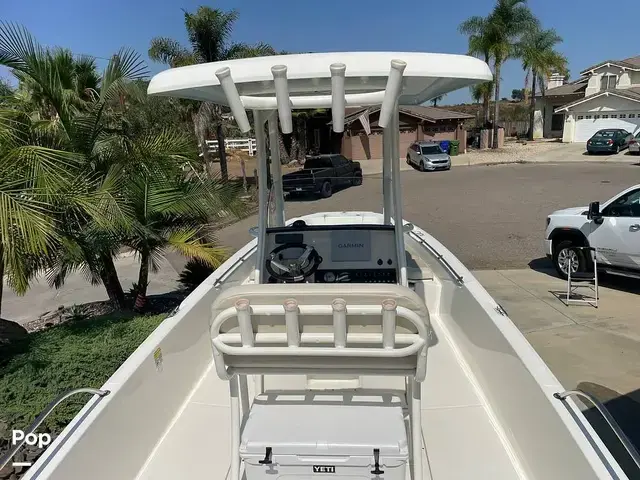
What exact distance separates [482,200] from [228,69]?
16690 millimetres

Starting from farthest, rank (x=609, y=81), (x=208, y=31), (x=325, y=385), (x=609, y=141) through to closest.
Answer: (x=609, y=81) → (x=609, y=141) → (x=208, y=31) → (x=325, y=385)

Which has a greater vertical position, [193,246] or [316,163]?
[316,163]

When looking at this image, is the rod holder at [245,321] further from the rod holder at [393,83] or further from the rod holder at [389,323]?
the rod holder at [393,83]

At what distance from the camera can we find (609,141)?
1155 inches

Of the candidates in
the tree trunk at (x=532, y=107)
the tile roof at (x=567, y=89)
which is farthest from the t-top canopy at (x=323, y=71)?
the tile roof at (x=567, y=89)

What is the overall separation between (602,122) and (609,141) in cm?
572

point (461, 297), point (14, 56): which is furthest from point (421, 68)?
Result: point (14, 56)

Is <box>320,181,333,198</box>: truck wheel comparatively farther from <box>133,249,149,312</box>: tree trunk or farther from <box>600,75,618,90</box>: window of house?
<box>600,75,618,90</box>: window of house

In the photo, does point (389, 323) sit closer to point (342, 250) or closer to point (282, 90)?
point (282, 90)

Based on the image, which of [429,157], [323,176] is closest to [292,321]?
[323,176]

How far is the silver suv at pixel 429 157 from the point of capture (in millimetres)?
26594

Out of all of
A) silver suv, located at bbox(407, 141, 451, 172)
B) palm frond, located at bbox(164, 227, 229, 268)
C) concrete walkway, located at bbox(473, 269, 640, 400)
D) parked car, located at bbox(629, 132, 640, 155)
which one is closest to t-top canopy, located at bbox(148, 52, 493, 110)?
concrete walkway, located at bbox(473, 269, 640, 400)

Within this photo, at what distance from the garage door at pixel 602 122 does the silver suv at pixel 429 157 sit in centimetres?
1411

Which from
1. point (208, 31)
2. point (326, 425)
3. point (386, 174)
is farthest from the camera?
point (208, 31)
